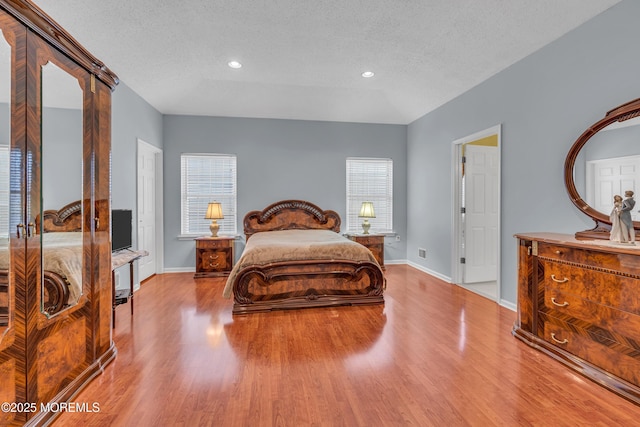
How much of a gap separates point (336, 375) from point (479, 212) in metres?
3.68

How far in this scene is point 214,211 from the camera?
209 inches

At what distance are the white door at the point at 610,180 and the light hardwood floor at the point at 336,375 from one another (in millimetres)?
1386

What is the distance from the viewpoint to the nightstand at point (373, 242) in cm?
557

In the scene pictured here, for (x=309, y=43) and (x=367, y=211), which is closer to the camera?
(x=309, y=43)

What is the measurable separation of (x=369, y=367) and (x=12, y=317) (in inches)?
83.3

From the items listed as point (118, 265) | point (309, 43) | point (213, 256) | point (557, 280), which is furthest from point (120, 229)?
point (557, 280)

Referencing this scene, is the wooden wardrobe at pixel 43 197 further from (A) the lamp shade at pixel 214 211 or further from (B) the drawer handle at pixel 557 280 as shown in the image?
(B) the drawer handle at pixel 557 280

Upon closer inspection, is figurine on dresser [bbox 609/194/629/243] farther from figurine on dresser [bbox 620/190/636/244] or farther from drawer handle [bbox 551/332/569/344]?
drawer handle [bbox 551/332/569/344]

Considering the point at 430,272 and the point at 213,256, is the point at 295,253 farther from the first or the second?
the point at 430,272

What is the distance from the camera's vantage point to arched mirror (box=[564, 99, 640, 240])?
2.45 metres

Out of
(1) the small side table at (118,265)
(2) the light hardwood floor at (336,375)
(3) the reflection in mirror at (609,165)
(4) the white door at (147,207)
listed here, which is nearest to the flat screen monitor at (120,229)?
(1) the small side table at (118,265)

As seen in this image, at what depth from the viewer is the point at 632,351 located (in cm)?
193

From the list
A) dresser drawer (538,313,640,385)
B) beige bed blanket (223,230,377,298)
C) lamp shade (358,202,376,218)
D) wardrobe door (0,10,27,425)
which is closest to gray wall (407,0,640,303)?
A: dresser drawer (538,313,640,385)

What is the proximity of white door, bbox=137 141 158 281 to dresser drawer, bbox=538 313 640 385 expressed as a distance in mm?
5063
